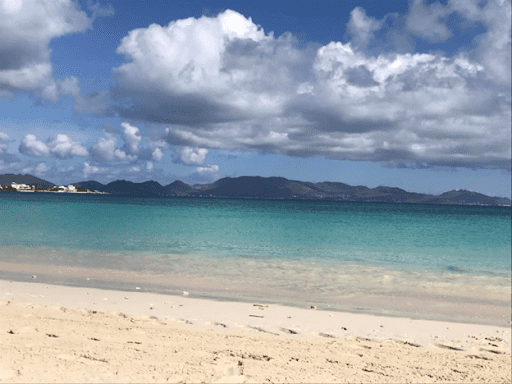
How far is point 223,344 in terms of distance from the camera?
24.0 ft

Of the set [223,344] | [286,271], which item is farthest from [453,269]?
[223,344]

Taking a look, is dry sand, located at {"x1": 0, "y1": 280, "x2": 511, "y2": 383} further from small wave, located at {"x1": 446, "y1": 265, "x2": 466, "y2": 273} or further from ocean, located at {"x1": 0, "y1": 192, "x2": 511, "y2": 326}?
small wave, located at {"x1": 446, "y1": 265, "x2": 466, "y2": 273}

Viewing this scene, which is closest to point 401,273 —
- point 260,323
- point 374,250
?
point 374,250

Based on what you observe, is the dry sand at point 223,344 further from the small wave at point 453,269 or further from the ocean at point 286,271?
the small wave at point 453,269

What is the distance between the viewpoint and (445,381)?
20.8 ft

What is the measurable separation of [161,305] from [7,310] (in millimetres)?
3505

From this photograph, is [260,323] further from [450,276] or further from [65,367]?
[450,276]

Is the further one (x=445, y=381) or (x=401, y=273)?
(x=401, y=273)

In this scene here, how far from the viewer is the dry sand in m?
5.81

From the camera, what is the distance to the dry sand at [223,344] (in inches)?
229

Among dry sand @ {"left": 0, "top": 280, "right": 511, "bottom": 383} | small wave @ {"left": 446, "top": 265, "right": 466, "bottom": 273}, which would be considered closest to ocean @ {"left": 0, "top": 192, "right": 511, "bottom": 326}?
small wave @ {"left": 446, "top": 265, "right": 466, "bottom": 273}

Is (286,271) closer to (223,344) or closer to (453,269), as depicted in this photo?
(453,269)

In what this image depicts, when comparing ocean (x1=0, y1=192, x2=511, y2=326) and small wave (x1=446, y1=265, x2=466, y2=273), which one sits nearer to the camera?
ocean (x1=0, y1=192, x2=511, y2=326)

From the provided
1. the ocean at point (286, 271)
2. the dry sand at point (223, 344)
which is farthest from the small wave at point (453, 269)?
the dry sand at point (223, 344)
